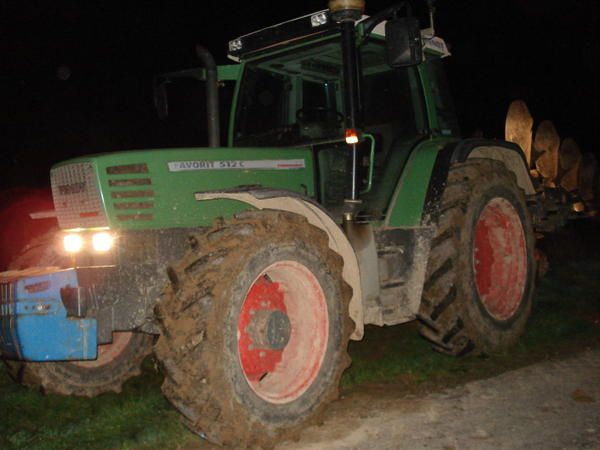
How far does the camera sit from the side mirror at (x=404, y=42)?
4406 mm

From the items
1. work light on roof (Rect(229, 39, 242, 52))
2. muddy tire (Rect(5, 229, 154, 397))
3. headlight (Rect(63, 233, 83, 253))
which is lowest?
muddy tire (Rect(5, 229, 154, 397))

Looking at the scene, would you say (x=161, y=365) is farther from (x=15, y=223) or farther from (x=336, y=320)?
(x=15, y=223)

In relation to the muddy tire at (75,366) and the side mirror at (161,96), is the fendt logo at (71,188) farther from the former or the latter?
the side mirror at (161,96)

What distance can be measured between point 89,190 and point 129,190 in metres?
0.26

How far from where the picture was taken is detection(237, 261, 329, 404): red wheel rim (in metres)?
4.12

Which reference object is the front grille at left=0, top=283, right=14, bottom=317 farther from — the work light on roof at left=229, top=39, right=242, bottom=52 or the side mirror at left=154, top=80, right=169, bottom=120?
the work light on roof at left=229, top=39, right=242, bottom=52

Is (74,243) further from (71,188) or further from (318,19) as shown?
(318,19)

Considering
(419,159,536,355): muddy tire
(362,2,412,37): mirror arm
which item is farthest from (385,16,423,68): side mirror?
(419,159,536,355): muddy tire

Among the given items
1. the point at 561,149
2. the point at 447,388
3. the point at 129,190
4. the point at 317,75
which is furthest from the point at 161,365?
the point at 561,149

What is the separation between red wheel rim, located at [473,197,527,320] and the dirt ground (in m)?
1.00

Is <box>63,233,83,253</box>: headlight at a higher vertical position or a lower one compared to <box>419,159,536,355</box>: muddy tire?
higher

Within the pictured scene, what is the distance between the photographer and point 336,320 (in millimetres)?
4332

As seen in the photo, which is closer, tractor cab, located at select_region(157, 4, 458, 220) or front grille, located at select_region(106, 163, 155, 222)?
front grille, located at select_region(106, 163, 155, 222)

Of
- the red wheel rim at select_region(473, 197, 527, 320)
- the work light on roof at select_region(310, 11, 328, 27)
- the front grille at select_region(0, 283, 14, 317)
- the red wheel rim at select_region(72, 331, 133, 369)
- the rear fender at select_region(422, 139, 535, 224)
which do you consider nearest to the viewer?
the front grille at select_region(0, 283, 14, 317)
